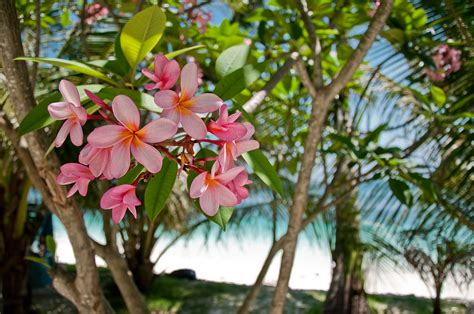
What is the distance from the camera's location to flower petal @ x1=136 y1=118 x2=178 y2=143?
0.45m

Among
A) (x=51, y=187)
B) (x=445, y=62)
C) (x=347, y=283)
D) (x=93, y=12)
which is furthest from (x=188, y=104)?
(x=347, y=283)

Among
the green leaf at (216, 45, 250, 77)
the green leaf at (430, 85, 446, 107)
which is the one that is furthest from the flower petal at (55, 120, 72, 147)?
the green leaf at (430, 85, 446, 107)

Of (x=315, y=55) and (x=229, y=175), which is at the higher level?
(x=315, y=55)

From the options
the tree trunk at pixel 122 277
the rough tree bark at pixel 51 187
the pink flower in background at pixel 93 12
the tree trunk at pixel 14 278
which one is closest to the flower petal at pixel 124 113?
the rough tree bark at pixel 51 187

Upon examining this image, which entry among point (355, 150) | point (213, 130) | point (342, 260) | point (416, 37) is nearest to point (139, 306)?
point (355, 150)

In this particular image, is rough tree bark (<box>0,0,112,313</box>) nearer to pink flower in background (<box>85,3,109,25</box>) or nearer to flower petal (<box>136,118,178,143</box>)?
flower petal (<box>136,118,178,143</box>)

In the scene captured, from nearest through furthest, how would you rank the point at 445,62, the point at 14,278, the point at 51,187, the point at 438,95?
the point at 51,187, the point at 438,95, the point at 445,62, the point at 14,278

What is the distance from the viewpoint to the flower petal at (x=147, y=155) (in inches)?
17.7

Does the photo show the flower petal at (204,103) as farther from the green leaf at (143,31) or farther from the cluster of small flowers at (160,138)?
the green leaf at (143,31)

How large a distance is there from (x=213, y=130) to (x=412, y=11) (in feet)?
3.43

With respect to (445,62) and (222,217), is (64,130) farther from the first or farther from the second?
(445,62)

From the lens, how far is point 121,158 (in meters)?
0.45

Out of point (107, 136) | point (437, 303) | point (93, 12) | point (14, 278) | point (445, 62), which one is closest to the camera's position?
point (107, 136)

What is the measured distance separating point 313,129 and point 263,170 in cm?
53
